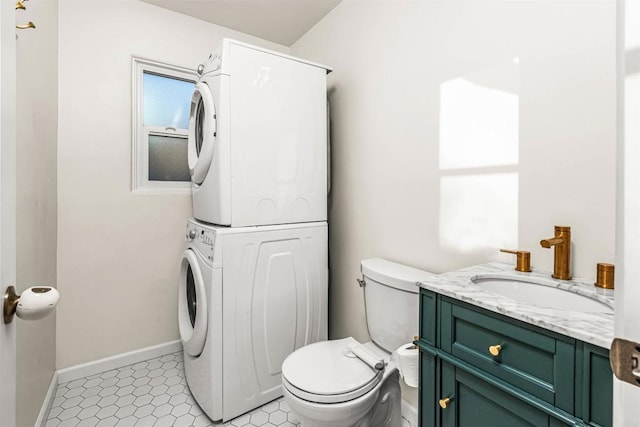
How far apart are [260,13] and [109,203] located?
5.61ft

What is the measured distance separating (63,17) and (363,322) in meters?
2.66

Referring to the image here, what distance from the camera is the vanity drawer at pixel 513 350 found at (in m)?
0.72

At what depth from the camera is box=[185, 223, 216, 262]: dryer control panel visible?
1672mm

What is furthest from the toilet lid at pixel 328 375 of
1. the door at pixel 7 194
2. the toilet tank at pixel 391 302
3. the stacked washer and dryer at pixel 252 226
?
the door at pixel 7 194

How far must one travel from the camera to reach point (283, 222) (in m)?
1.89

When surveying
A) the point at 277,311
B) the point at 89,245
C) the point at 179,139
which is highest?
the point at 179,139

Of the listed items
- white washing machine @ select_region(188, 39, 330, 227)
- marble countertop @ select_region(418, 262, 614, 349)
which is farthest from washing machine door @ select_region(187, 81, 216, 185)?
marble countertop @ select_region(418, 262, 614, 349)

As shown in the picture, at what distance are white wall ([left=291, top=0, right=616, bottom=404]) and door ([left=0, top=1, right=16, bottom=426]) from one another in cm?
149

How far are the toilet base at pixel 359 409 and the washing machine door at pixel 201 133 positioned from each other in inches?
48.1

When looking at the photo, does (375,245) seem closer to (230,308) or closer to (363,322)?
(363,322)

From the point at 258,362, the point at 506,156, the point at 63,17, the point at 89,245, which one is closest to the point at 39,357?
the point at 89,245

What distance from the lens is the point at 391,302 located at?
1.49m

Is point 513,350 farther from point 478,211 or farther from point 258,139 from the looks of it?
point 258,139

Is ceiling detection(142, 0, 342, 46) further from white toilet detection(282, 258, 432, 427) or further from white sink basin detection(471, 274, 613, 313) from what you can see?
white sink basin detection(471, 274, 613, 313)
